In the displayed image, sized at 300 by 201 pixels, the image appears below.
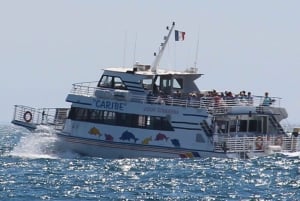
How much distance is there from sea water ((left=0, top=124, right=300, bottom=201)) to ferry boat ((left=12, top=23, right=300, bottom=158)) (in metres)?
0.94

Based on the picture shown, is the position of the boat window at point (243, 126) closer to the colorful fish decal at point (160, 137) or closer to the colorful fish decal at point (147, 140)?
the colorful fish decal at point (160, 137)

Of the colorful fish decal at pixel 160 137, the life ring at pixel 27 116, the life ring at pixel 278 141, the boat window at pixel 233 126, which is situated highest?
the boat window at pixel 233 126

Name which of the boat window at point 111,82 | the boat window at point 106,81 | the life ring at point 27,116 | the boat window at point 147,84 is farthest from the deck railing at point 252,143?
the life ring at point 27,116

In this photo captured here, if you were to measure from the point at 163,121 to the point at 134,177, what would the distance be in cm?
939

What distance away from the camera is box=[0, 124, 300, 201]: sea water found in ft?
123

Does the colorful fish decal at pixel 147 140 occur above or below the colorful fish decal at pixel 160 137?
below

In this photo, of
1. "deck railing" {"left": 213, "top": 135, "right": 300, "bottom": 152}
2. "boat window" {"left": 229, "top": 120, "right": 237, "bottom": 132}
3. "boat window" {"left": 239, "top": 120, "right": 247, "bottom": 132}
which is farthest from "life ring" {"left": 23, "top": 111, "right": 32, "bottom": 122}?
"boat window" {"left": 239, "top": 120, "right": 247, "bottom": 132}

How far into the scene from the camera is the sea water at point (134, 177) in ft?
123

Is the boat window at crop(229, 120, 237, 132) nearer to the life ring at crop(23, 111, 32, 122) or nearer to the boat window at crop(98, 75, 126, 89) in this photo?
the boat window at crop(98, 75, 126, 89)

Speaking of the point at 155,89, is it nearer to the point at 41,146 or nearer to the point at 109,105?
the point at 109,105

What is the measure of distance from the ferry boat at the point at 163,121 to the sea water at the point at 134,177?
94 cm

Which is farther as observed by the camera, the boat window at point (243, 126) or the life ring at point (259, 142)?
the boat window at point (243, 126)

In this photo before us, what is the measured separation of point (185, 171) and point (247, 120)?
9.57 m

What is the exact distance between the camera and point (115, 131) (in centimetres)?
5216
